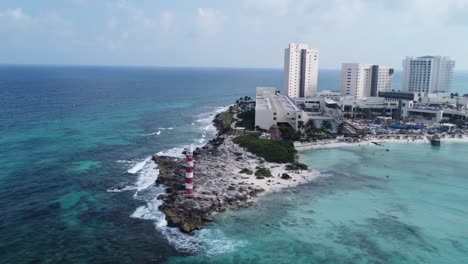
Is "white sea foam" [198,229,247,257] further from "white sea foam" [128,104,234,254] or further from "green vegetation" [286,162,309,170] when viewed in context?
"green vegetation" [286,162,309,170]

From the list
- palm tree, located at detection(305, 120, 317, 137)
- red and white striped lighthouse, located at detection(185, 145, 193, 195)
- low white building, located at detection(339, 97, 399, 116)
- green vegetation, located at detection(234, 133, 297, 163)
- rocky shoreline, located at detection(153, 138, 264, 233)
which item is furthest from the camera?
low white building, located at detection(339, 97, 399, 116)

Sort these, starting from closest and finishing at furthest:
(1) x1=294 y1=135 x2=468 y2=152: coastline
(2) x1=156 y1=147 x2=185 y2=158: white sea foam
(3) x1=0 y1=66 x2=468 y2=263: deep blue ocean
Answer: (3) x1=0 y1=66 x2=468 y2=263: deep blue ocean, (2) x1=156 y1=147 x2=185 y2=158: white sea foam, (1) x1=294 y1=135 x2=468 y2=152: coastline

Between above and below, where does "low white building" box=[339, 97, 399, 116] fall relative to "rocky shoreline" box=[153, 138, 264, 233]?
above

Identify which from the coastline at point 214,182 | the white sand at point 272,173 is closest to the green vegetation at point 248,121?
the coastline at point 214,182

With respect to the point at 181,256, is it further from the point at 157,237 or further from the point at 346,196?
the point at 346,196

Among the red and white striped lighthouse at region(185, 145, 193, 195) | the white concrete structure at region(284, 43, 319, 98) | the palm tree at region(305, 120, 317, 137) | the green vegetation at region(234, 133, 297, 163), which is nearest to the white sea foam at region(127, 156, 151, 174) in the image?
the red and white striped lighthouse at region(185, 145, 193, 195)

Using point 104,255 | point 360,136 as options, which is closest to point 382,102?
point 360,136

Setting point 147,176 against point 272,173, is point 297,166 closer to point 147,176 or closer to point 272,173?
point 272,173
